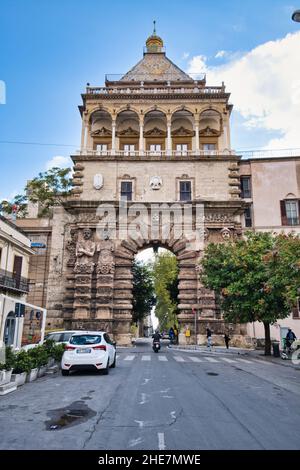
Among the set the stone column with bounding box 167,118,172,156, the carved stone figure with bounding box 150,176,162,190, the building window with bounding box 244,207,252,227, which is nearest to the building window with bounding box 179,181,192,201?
the carved stone figure with bounding box 150,176,162,190

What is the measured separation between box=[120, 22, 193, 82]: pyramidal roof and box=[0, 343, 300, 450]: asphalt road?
32.9 metres

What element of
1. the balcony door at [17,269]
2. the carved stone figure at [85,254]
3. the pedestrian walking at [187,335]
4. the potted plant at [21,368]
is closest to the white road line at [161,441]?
the potted plant at [21,368]

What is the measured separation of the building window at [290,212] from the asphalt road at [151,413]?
21.7 m

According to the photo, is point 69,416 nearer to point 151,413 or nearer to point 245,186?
point 151,413

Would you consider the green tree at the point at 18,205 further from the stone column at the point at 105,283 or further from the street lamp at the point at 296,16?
the street lamp at the point at 296,16

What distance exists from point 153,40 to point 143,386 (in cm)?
4298

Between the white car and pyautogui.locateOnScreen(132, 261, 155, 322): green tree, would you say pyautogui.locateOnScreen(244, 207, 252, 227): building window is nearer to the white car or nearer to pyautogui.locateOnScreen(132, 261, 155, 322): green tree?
pyautogui.locateOnScreen(132, 261, 155, 322): green tree

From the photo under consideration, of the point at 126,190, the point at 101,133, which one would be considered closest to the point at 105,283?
the point at 126,190

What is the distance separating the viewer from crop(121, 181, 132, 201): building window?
31250 mm

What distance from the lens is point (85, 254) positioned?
96.3 feet

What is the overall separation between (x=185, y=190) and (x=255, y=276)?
13.6m

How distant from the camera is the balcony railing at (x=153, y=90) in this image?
33.2 m

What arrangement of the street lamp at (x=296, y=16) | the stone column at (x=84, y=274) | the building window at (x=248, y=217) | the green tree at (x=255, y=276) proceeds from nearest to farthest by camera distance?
the street lamp at (x=296, y=16) < the green tree at (x=255, y=276) < the stone column at (x=84, y=274) < the building window at (x=248, y=217)

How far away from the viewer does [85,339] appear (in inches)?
477
